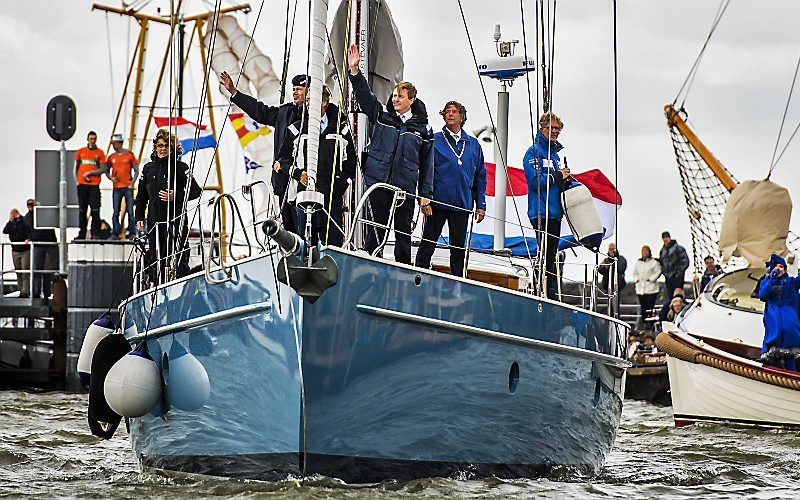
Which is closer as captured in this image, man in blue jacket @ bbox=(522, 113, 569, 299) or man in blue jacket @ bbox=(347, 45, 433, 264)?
man in blue jacket @ bbox=(347, 45, 433, 264)

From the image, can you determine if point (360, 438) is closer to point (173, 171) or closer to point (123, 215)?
point (173, 171)

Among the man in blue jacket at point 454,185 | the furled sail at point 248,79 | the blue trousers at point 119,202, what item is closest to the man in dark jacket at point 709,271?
the furled sail at point 248,79

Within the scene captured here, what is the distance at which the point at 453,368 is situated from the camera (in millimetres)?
9344

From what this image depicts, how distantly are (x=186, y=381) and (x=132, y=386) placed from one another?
364mm

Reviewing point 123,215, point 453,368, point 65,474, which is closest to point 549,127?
point 453,368

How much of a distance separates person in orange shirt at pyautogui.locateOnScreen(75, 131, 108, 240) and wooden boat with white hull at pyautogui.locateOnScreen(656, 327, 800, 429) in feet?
30.0

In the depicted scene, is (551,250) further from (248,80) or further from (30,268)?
(248,80)

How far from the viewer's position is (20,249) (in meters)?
24.0

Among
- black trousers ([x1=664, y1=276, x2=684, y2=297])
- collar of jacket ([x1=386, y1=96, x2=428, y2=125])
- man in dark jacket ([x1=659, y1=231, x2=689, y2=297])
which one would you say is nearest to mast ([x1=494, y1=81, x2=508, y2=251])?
collar of jacket ([x1=386, y1=96, x2=428, y2=125])

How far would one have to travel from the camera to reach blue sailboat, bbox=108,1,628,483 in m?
8.77

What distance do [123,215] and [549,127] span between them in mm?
13495

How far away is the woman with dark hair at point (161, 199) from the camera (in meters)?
11.4

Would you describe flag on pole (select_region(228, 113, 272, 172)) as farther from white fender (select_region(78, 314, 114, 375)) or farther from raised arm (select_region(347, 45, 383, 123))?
raised arm (select_region(347, 45, 383, 123))

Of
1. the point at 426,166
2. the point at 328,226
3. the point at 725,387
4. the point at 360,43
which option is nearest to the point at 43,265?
the point at 725,387
